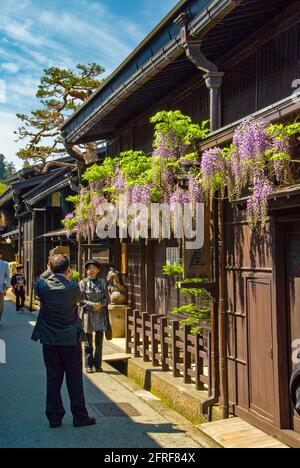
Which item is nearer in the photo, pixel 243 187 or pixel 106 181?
pixel 243 187

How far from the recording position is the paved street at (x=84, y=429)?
594 centimetres

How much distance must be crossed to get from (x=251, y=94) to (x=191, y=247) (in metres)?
2.40

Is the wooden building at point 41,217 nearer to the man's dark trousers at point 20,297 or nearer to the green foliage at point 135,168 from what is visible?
the man's dark trousers at point 20,297

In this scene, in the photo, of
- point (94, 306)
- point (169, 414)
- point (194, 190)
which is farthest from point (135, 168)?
point (169, 414)

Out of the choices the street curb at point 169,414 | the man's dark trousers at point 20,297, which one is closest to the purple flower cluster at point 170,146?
the street curb at point 169,414

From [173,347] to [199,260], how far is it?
1.93 meters

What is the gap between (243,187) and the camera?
6.60 meters

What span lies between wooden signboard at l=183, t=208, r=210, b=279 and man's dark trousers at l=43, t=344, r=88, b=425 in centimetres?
184

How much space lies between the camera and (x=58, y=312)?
20.7ft

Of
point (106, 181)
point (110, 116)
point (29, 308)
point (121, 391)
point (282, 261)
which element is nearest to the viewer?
point (282, 261)

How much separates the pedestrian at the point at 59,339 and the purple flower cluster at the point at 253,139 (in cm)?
261

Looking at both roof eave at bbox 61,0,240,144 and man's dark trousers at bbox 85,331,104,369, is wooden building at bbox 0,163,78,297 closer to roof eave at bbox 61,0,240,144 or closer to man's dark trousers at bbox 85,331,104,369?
roof eave at bbox 61,0,240,144
